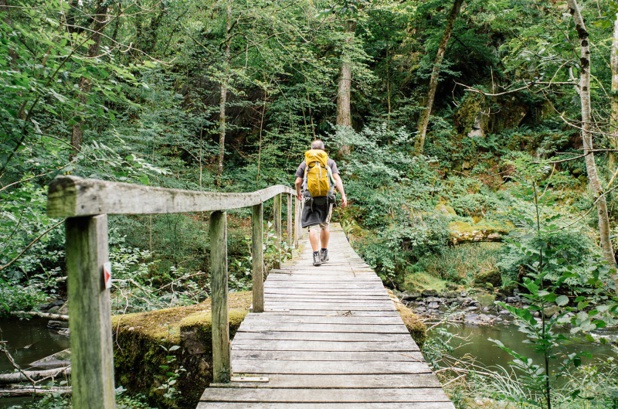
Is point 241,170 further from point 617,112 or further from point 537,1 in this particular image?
point 537,1

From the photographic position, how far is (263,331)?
311 cm

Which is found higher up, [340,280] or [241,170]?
[241,170]

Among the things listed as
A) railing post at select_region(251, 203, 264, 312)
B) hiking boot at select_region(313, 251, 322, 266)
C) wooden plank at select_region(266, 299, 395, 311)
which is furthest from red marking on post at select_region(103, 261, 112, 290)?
hiking boot at select_region(313, 251, 322, 266)

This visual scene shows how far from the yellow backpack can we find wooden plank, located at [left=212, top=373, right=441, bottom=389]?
126 inches

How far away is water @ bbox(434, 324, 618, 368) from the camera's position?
259 inches

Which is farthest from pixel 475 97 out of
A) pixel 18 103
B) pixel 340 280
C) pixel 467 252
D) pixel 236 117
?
pixel 18 103

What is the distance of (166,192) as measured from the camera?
4.74 feet

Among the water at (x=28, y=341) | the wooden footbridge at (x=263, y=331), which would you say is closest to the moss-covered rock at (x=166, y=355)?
the wooden footbridge at (x=263, y=331)

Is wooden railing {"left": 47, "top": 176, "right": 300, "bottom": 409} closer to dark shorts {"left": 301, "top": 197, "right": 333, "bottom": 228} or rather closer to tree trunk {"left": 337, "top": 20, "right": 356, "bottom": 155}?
dark shorts {"left": 301, "top": 197, "right": 333, "bottom": 228}

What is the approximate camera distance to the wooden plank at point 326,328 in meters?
3.16

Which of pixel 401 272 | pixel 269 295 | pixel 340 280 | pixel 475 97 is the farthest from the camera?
pixel 475 97

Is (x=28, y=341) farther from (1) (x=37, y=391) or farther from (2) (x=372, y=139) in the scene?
(2) (x=372, y=139)

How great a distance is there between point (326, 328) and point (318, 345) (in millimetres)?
354

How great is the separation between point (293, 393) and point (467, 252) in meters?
10.4
